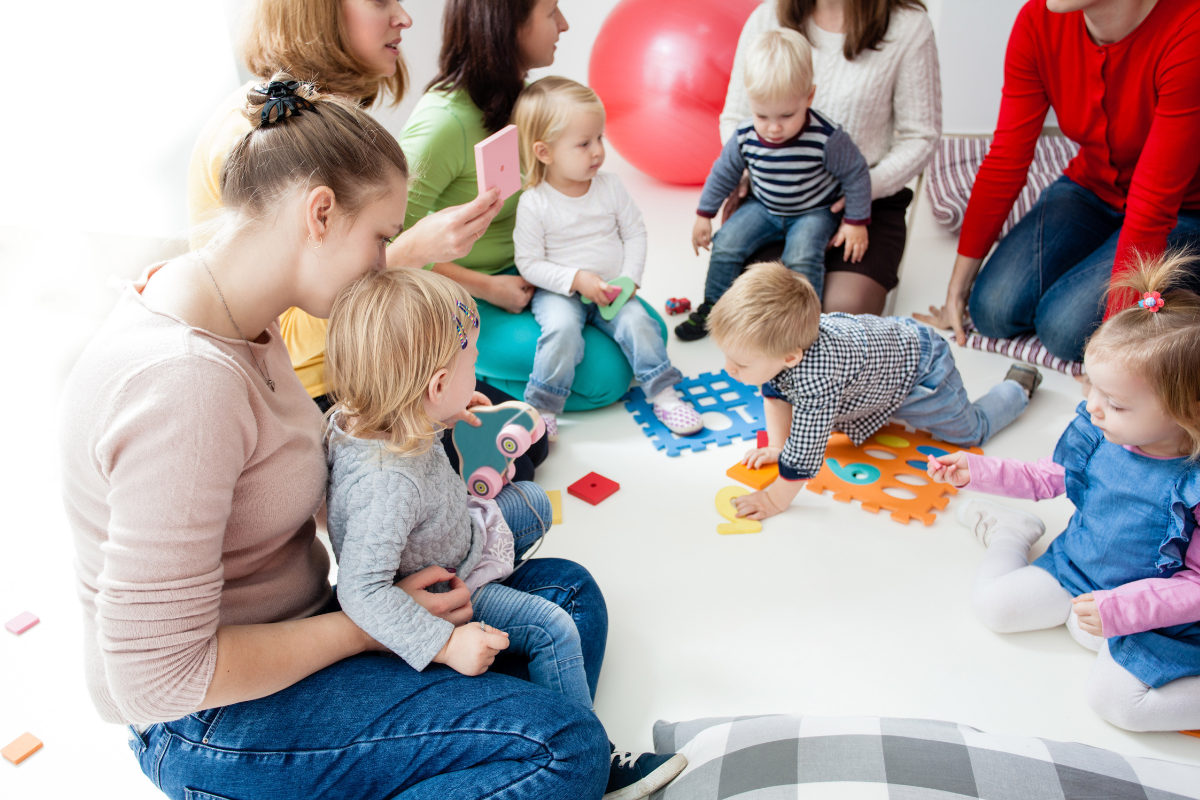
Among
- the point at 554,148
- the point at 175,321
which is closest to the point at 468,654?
the point at 175,321

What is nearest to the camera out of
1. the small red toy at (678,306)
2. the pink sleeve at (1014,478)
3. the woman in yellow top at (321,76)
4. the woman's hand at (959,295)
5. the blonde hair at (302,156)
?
the blonde hair at (302,156)

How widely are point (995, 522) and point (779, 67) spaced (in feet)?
4.02

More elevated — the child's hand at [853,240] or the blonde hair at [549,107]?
the blonde hair at [549,107]

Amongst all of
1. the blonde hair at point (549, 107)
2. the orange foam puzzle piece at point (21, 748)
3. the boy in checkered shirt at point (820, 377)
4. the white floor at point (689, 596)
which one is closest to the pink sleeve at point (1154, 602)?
the white floor at point (689, 596)

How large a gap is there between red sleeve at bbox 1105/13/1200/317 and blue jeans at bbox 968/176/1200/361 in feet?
0.65

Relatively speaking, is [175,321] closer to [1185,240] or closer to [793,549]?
[793,549]

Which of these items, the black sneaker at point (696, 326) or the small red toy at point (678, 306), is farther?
the small red toy at point (678, 306)

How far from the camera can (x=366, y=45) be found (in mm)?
1586

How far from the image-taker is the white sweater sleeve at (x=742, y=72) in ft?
7.98

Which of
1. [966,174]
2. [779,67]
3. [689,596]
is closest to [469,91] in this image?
[779,67]

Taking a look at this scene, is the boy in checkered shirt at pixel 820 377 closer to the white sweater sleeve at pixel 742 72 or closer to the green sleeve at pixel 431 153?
the green sleeve at pixel 431 153

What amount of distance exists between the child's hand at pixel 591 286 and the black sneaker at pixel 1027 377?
3.51 ft

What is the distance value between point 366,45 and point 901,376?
131 centimetres

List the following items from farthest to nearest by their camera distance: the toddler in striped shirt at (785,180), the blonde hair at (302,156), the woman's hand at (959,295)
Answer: the woman's hand at (959,295), the toddler in striped shirt at (785,180), the blonde hair at (302,156)
